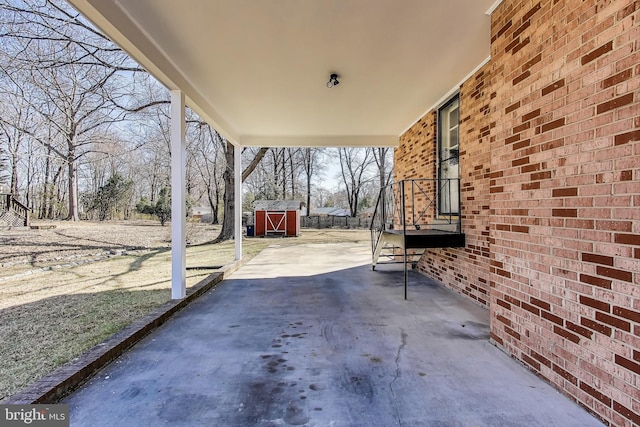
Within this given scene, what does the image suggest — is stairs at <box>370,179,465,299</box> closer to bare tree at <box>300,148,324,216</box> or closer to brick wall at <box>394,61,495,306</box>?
brick wall at <box>394,61,495,306</box>

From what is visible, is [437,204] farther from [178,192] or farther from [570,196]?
[178,192]

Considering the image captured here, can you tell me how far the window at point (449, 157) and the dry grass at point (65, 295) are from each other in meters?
4.52

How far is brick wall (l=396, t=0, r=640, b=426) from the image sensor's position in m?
1.68

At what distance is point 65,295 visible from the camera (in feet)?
16.0

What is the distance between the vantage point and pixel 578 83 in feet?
6.51

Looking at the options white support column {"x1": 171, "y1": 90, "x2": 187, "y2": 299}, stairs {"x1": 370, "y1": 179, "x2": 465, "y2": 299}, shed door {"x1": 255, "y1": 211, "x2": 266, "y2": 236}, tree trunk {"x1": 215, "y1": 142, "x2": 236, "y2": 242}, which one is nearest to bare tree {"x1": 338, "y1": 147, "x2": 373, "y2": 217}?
shed door {"x1": 255, "y1": 211, "x2": 266, "y2": 236}

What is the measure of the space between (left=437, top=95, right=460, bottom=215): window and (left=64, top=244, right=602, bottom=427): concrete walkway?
1.69m

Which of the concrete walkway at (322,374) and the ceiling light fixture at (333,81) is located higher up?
the ceiling light fixture at (333,81)

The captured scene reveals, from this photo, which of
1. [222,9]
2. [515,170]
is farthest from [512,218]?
[222,9]

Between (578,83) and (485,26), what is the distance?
4.92 feet

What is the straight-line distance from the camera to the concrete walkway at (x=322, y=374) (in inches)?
74.0

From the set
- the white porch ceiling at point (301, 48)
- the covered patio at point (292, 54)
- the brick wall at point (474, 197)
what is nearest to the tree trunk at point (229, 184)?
the covered patio at point (292, 54)

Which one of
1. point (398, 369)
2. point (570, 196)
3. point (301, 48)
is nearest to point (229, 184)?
point (301, 48)

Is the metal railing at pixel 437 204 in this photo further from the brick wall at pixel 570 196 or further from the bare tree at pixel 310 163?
the bare tree at pixel 310 163
